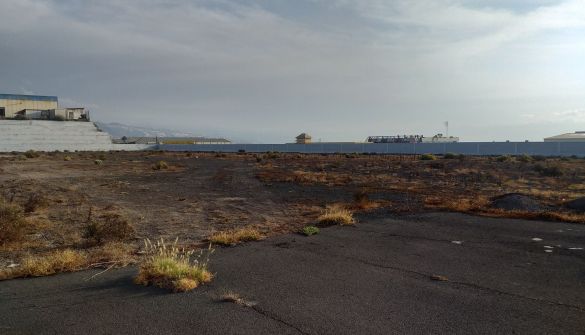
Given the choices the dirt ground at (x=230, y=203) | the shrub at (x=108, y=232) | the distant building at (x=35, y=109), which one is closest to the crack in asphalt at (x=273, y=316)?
the dirt ground at (x=230, y=203)

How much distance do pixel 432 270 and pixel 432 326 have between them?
2.58m

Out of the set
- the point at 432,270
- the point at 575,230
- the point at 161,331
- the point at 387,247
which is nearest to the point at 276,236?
the point at 387,247

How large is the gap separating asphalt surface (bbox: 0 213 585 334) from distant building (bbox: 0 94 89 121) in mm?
106068

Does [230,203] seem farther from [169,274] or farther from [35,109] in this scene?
[35,109]

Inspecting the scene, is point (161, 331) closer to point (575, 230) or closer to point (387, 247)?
point (387, 247)

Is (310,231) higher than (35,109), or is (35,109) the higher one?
(35,109)

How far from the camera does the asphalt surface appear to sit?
520 cm

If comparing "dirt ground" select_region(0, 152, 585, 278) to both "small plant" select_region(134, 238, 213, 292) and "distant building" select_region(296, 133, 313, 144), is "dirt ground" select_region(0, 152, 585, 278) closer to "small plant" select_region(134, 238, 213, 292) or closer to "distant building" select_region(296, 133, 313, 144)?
"small plant" select_region(134, 238, 213, 292)

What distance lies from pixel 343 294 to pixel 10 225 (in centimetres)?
871

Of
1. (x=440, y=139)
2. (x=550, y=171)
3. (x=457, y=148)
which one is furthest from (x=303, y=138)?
(x=550, y=171)

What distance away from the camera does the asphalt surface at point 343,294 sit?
5199 millimetres

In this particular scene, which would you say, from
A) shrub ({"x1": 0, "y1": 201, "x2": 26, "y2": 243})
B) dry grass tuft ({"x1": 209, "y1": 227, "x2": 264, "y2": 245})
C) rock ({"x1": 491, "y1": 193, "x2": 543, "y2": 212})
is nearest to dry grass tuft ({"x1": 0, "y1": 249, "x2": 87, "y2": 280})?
shrub ({"x1": 0, "y1": 201, "x2": 26, "y2": 243})

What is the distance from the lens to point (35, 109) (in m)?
103

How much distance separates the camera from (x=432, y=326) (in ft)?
16.9
